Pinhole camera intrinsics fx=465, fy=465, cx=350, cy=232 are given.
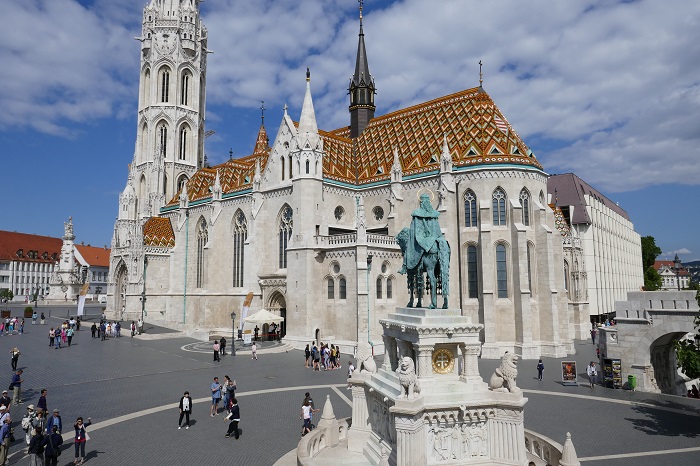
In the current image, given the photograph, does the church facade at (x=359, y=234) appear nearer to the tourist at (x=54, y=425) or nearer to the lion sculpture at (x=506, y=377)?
the lion sculpture at (x=506, y=377)

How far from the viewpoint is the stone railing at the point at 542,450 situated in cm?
1079

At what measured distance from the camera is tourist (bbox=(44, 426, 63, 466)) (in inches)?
429

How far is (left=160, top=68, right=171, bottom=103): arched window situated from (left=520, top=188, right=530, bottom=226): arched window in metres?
43.2

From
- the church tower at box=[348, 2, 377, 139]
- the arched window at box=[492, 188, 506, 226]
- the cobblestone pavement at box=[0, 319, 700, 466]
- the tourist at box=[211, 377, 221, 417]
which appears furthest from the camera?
the church tower at box=[348, 2, 377, 139]

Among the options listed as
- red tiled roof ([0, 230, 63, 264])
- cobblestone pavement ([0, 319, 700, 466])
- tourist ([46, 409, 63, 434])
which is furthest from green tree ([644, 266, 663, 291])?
red tiled roof ([0, 230, 63, 264])

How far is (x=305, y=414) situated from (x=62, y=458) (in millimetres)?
6413

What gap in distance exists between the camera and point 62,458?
12195 millimetres

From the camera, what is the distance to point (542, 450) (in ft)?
37.3

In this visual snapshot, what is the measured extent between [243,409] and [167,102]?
156 ft

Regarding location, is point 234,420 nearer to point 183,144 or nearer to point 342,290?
point 342,290

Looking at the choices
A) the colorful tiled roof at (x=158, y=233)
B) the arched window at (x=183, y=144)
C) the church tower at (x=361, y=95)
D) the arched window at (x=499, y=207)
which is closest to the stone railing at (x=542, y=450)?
the arched window at (x=499, y=207)

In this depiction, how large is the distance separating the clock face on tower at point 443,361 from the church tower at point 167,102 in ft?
159

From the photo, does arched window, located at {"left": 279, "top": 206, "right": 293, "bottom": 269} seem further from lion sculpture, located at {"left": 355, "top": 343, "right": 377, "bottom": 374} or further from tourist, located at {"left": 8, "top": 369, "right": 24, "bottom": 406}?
lion sculpture, located at {"left": 355, "top": 343, "right": 377, "bottom": 374}

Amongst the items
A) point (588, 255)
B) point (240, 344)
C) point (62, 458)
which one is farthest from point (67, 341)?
point (588, 255)
